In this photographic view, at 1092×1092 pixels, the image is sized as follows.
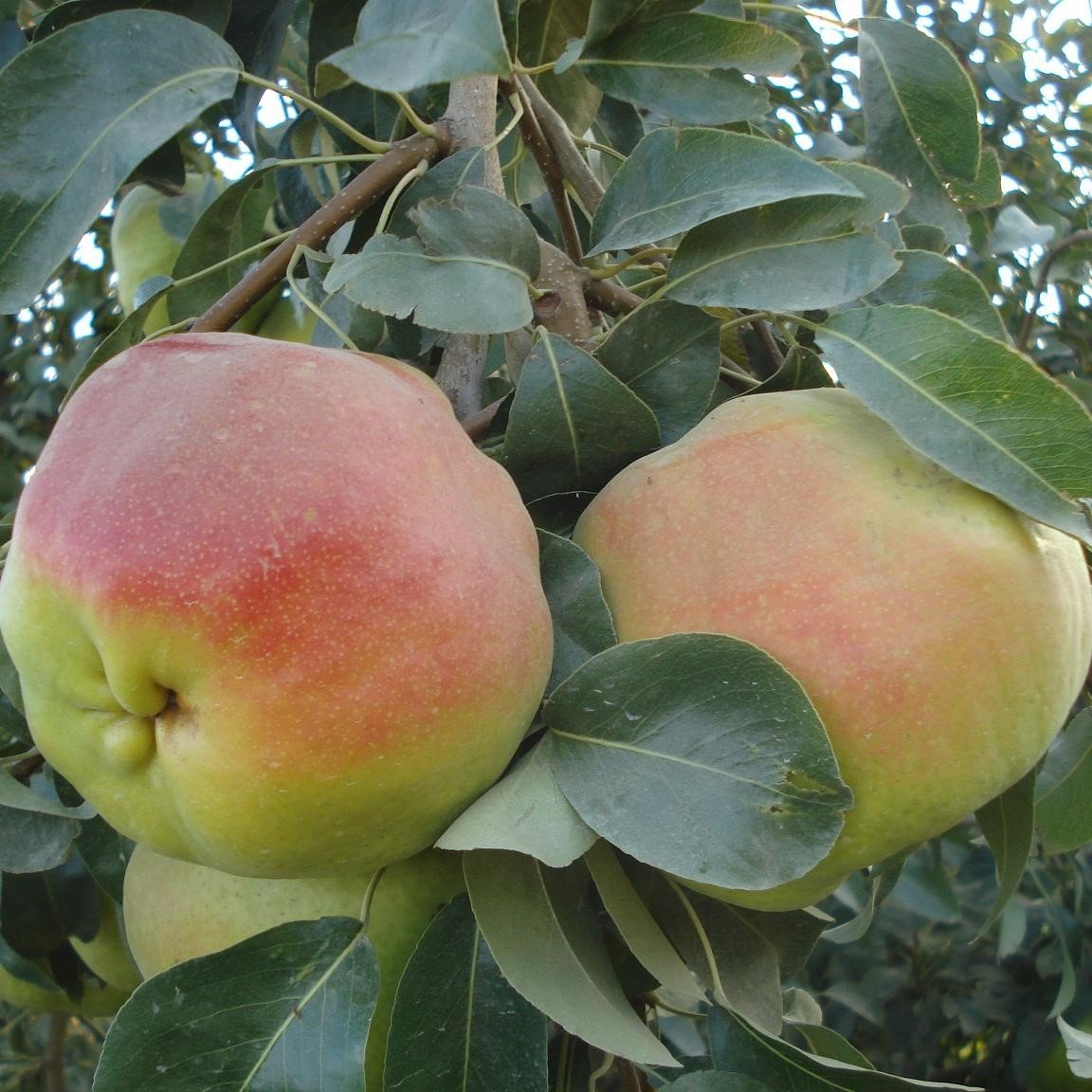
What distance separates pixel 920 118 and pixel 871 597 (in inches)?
20.6

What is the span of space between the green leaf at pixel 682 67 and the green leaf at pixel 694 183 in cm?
10

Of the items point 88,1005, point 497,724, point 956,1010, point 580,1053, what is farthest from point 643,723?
point 956,1010

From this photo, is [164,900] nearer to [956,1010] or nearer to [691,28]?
[691,28]

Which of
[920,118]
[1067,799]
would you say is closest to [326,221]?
[920,118]

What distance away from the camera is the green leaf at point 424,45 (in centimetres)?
70

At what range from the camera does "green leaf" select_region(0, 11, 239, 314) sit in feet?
2.59

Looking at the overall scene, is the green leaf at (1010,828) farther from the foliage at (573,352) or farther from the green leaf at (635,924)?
the green leaf at (635,924)

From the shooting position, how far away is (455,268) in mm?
785

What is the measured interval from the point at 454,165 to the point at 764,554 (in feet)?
1.24

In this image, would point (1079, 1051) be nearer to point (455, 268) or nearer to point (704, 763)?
point (704, 763)

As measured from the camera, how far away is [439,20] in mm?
735

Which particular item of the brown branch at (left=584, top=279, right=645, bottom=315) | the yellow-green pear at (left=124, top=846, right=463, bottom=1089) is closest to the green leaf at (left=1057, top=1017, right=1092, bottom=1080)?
the yellow-green pear at (left=124, top=846, right=463, bottom=1089)

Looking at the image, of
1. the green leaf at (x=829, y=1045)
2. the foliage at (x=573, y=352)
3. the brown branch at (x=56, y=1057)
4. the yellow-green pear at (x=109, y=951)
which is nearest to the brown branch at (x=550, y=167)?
the foliage at (x=573, y=352)

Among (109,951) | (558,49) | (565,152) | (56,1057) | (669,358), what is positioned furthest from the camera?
(56,1057)
